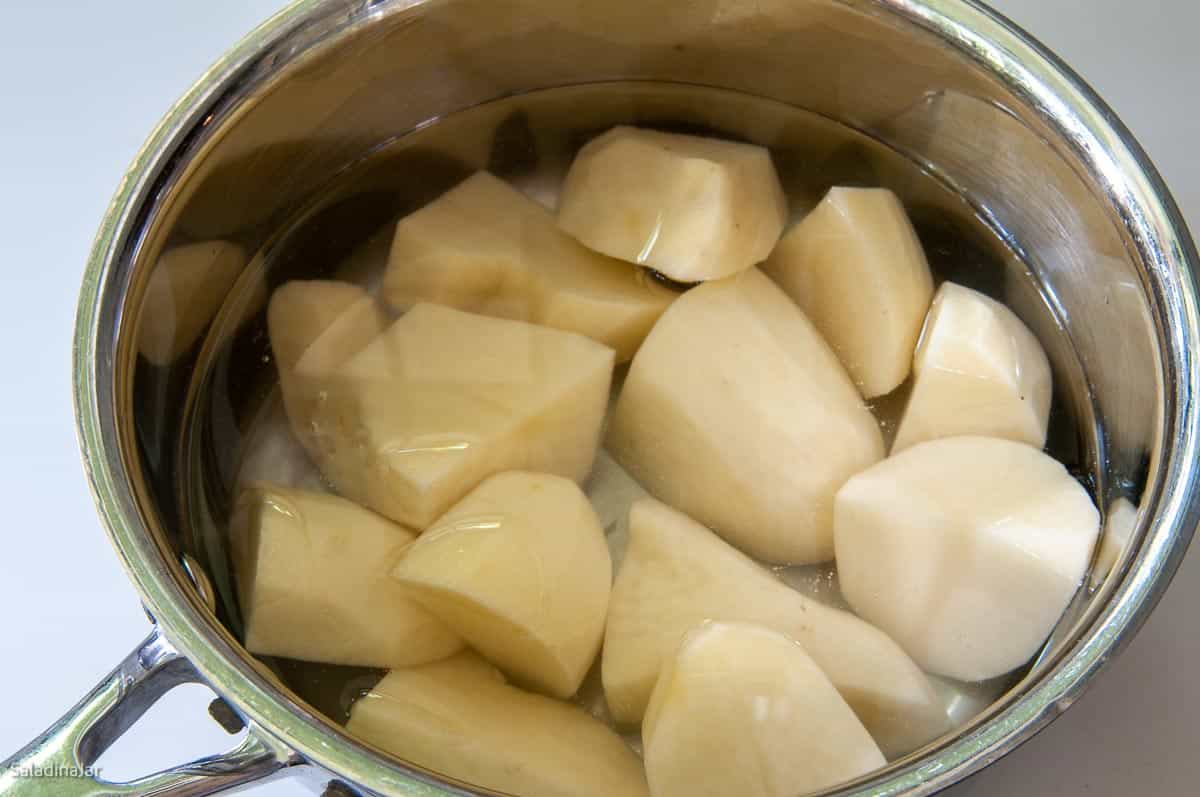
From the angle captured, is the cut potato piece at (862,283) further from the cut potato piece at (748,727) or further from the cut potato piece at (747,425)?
the cut potato piece at (748,727)

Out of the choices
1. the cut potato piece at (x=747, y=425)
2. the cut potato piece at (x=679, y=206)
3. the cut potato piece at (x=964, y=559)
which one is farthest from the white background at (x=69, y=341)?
the cut potato piece at (x=679, y=206)

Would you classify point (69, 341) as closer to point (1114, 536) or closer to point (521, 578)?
point (521, 578)

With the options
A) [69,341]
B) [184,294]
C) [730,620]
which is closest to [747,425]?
[730,620]

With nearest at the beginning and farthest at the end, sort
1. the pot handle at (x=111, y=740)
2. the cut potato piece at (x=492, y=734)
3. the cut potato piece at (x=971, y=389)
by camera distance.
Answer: the pot handle at (x=111, y=740), the cut potato piece at (x=492, y=734), the cut potato piece at (x=971, y=389)

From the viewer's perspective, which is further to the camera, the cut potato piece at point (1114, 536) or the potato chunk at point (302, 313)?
the potato chunk at point (302, 313)

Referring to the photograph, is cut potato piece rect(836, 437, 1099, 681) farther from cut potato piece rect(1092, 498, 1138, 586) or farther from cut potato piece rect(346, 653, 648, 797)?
cut potato piece rect(346, 653, 648, 797)
